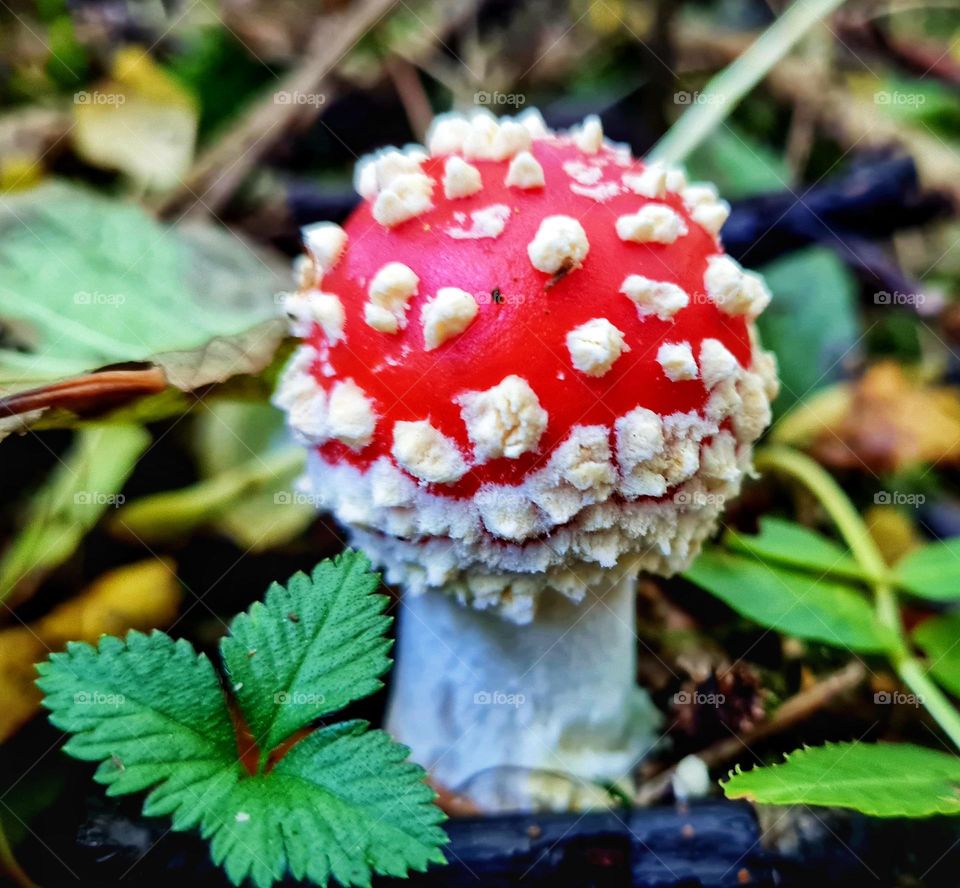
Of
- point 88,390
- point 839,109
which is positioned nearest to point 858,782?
point 88,390

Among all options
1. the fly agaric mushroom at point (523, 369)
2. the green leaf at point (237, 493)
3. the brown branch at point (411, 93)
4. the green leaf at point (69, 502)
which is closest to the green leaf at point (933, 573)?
the fly agaric mushroom at point (523, 369)

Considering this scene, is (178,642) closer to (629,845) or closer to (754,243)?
(629,845)

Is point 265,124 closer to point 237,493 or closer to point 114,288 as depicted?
point 114,288

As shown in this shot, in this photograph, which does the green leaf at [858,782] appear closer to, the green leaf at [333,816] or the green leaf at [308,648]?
the green leaf at [333,816]

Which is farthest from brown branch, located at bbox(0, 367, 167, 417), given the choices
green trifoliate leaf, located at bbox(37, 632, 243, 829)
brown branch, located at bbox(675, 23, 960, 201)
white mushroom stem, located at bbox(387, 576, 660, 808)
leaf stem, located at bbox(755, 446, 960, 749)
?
brown branch, located at bbox(675, 23, 960, 201)

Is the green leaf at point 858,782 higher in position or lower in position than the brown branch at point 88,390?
higher

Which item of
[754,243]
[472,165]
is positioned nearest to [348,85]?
[754,243]
